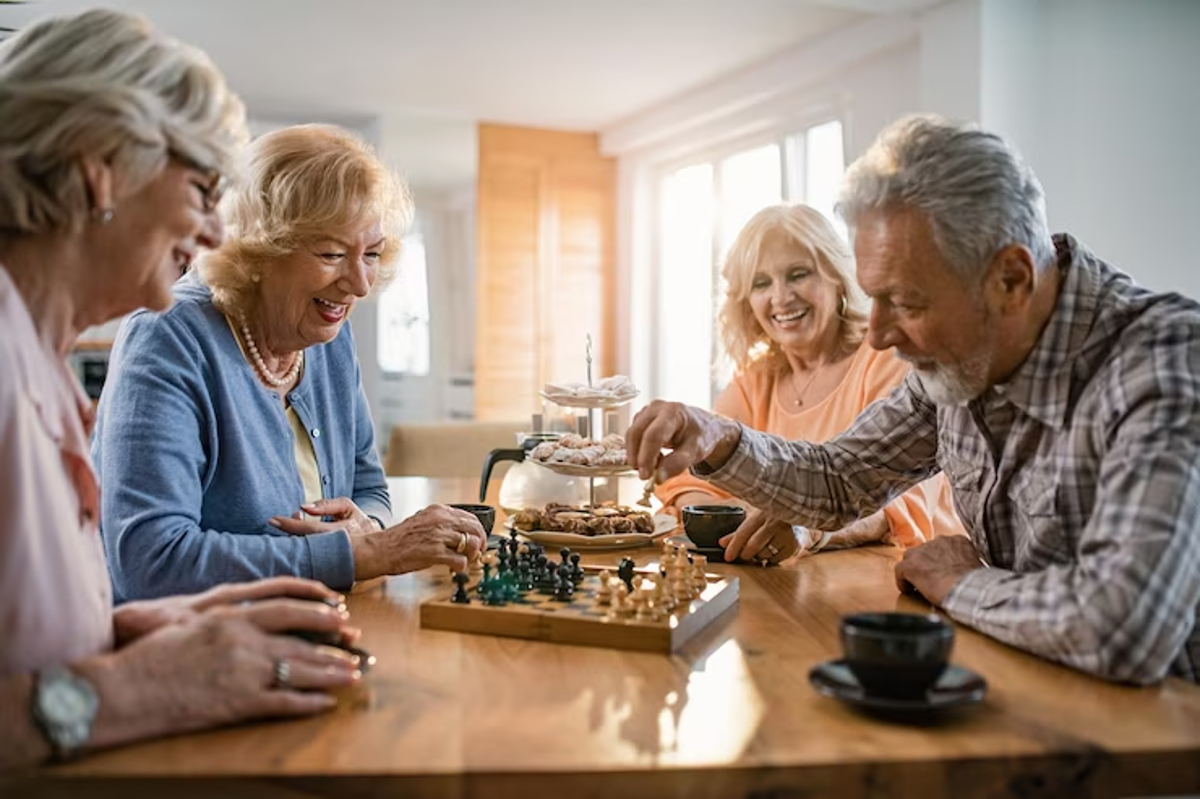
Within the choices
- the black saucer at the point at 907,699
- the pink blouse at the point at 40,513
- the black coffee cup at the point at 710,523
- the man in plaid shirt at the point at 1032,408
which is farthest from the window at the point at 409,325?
the black saucer at the point at 907,699

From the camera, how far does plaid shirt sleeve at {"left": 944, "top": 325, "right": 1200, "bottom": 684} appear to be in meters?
1.26

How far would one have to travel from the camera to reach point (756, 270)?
3.13 metres

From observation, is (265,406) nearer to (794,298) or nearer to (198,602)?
(198,602)

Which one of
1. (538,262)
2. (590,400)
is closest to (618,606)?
(590,400)

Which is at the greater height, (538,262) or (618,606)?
(538,262)

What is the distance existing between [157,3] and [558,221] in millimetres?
3581

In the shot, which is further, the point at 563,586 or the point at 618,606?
the point at 563,586

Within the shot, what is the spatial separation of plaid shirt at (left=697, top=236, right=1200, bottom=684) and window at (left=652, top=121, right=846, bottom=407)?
5003 millimetres

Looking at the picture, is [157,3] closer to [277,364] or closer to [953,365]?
[277,364]

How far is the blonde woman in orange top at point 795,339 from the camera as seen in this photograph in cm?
282

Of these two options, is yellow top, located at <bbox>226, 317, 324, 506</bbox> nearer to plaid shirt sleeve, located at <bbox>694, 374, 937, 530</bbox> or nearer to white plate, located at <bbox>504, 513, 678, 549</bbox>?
white plate, located at <bbox>504, 513, 678, 549</bbox>

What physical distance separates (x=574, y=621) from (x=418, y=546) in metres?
0.42

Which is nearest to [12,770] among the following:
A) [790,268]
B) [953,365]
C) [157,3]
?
[953,365]

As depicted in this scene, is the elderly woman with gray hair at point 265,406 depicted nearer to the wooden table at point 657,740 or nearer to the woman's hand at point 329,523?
the woman's hand at point 329,523
